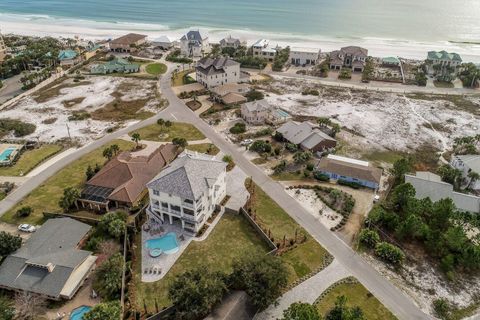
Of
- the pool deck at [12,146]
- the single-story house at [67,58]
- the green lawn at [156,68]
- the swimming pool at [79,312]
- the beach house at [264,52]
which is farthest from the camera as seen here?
the beach house at [264,52]

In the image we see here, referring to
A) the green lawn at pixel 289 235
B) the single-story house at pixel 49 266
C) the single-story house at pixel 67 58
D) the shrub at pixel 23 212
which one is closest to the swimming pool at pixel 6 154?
the shrub at pixel 23 212

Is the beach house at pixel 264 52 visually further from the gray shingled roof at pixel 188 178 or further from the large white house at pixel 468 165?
the gray shingled roof at pixel 188 178

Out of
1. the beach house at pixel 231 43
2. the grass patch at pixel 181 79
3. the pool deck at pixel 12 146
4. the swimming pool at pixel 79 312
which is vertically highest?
the beach house at pixel 231 43

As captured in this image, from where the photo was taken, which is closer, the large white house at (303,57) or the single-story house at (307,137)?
the single-story house at (307,137)

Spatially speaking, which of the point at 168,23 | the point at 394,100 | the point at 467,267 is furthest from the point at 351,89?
the point at 168,23

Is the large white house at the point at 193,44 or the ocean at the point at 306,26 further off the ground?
the ocean at the point at 306,26

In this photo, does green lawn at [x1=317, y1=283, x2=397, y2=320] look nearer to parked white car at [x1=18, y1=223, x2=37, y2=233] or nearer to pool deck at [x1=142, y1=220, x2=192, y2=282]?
pool deck at [x1=142, y1=220, x2=192, y2=282]

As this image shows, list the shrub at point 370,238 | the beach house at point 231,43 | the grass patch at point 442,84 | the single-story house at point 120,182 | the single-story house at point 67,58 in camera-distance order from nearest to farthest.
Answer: the shrub at point 370,238
the single-story house at point 120,182
the grass patch at point 442,84
the single-story house at point 67,58
the beach house at point 231,43

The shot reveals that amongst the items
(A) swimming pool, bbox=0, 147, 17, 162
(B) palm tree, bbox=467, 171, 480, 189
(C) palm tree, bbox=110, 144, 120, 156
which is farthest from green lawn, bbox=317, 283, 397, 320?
(A) swimming pool, bbox=0, 147, 17, 162
